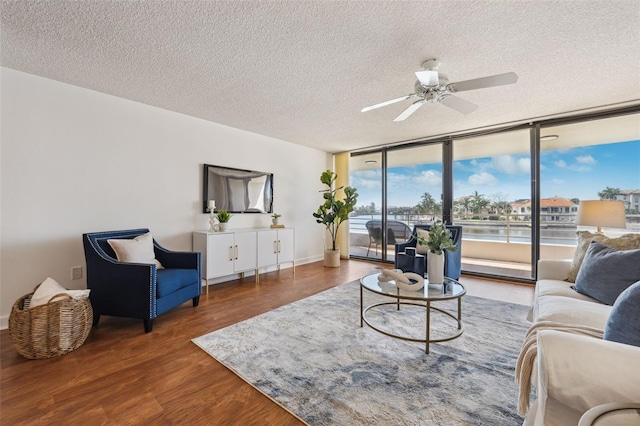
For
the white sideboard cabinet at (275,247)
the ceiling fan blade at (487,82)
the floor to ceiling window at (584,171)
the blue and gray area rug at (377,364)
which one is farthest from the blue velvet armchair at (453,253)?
the ceiling fan blade at (487,82)

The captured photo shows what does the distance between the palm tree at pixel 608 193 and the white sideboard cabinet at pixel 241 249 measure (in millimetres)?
4425

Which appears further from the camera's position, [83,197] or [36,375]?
[83,197]

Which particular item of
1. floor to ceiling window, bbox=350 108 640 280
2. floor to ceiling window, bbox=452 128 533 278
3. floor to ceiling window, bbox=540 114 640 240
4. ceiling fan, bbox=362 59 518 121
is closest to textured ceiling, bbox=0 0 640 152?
ceiling fan, bbox=362 59 518 121

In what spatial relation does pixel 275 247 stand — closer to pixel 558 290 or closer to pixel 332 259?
pixel 332 259

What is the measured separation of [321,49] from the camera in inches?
86.7

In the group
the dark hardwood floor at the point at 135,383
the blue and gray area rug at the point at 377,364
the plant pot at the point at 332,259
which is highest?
the plant pot at the point at 332,259

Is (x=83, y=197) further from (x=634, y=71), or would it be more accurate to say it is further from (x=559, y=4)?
(x=634, y=71)

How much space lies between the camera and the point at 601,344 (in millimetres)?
950

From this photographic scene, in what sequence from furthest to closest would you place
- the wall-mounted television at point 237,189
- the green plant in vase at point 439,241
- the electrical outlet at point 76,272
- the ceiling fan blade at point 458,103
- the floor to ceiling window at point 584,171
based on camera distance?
the wall-mounted television at point 237,189 < the floor to ceiling window at point 584,171 < the electrical outlet at point 76,272 < the ceiling fan blade at point 458,103 < the green plant in vase at point 439,241

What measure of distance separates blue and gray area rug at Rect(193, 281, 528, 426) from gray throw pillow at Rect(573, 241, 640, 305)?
26.3 inches

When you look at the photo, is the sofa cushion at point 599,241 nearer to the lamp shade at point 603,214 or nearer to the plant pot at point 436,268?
the lamp shade at point 603,214

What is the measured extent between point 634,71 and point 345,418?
3805 mm

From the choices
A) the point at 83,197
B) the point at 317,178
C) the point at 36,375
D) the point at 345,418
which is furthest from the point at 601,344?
the point at 317,178

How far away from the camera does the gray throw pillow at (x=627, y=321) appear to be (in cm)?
103
